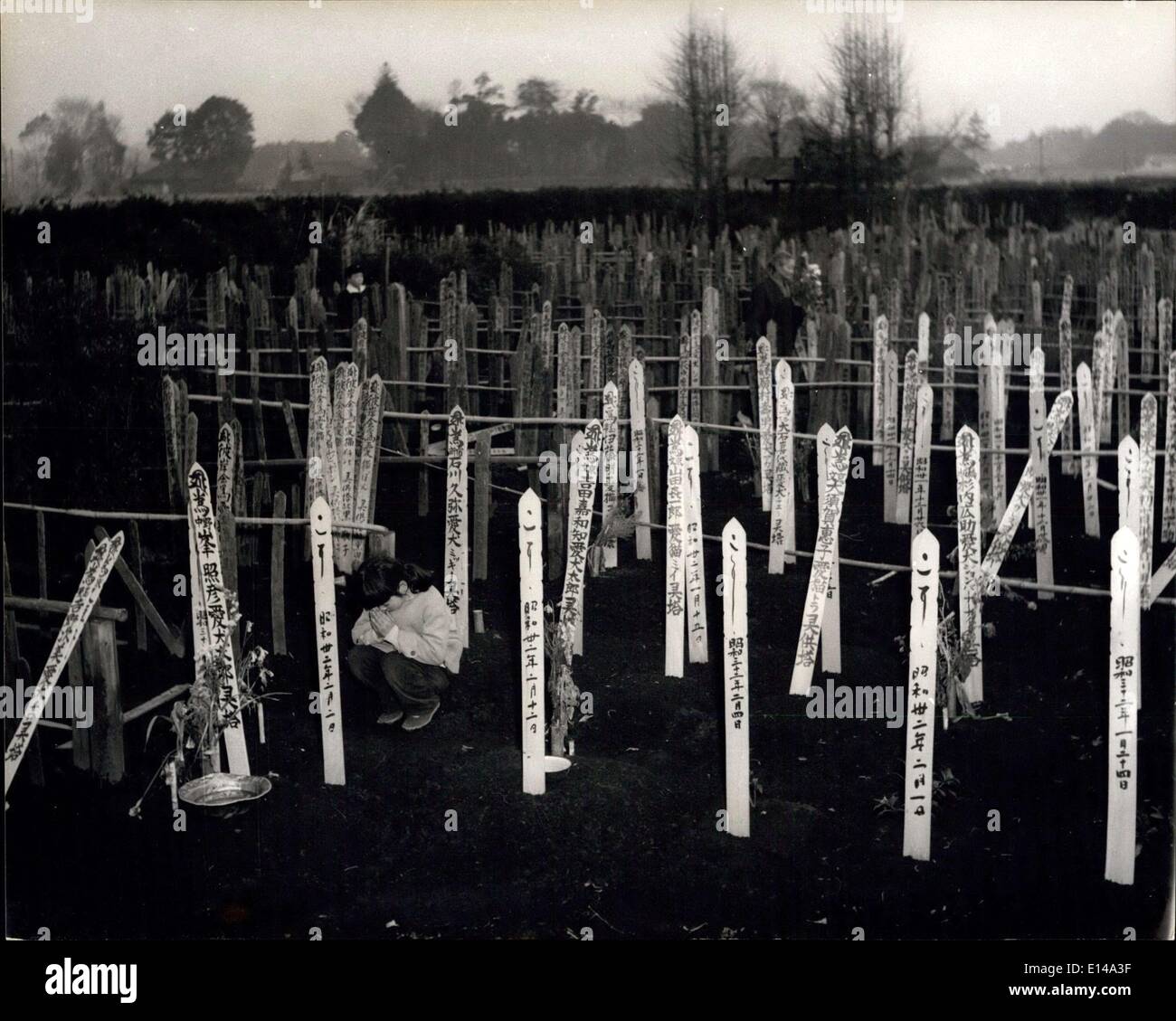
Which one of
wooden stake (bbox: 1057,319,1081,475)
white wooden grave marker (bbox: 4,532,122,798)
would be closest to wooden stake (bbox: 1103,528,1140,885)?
white wooden grave marker (bbox: 4,532,122,798)

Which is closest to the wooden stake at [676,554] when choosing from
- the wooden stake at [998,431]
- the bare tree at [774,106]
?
the wooden stake at [998,431]

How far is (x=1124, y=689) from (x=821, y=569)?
1801 mm

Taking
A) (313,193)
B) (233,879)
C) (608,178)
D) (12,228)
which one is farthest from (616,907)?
(608,178)

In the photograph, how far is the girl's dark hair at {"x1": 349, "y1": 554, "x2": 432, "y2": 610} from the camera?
6.39m

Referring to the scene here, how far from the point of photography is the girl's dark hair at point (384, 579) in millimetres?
6387

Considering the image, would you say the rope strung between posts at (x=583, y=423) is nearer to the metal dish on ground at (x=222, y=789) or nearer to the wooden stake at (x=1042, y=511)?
the wooden stake at (x=1042, y=511)

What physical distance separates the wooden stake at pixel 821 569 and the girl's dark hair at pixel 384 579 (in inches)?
67.3

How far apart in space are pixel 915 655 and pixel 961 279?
38.5 ft

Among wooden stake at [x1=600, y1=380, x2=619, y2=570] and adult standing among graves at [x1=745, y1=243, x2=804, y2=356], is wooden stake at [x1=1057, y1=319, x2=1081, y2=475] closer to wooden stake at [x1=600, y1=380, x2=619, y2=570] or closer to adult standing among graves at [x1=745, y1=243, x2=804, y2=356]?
adult standing among graves at [x1=745, y1=243, x2=804, y2=356]

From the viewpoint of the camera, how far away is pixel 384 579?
640cm

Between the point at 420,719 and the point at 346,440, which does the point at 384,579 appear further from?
the point at 346,440

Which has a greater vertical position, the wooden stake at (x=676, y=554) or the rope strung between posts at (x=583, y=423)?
the rope strung between posts at (x=583, y=423)

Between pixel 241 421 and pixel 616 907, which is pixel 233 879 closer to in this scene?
pixel 616 907

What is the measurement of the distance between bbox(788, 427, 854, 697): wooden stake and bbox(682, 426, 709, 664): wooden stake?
0.48 meters
